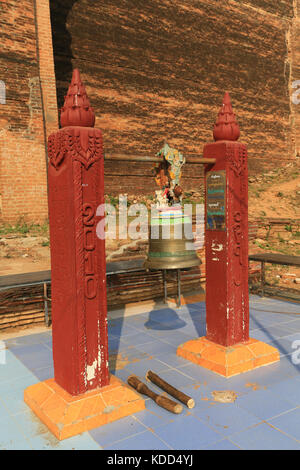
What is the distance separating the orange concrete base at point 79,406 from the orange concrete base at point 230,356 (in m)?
1.01

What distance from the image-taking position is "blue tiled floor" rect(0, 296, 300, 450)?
110 inches

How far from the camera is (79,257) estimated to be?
3068mm

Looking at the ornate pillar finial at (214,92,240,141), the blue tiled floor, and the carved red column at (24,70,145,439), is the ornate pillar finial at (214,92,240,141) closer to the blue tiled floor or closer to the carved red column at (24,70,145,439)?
the carved red column at (24,70,145,439)

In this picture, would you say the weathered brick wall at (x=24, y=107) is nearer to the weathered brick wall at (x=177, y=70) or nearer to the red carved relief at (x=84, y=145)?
the weathered brick wall at (x=177, y=70)

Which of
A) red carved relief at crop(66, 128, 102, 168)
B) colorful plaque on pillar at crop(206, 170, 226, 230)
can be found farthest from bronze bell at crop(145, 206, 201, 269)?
red carved relief at crop(66, 128, 102, 168)

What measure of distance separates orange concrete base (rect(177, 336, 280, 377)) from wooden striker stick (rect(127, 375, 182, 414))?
79cm

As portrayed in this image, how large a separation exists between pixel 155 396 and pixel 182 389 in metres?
0.37

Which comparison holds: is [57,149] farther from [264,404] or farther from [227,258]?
[264,404]

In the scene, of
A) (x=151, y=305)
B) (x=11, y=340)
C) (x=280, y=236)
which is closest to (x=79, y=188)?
(x=11, y=340)

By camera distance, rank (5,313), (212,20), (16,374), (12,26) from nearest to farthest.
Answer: (16,374)
(5,313)
(12,26)
(212,20)

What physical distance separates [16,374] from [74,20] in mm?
11953

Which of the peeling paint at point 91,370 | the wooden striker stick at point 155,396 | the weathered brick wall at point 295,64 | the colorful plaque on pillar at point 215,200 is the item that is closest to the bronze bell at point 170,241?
the colorful plaque on pillar at point 215,200

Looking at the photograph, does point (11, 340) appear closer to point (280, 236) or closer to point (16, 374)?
point (16, 374)

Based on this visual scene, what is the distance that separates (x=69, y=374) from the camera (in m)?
3.13
